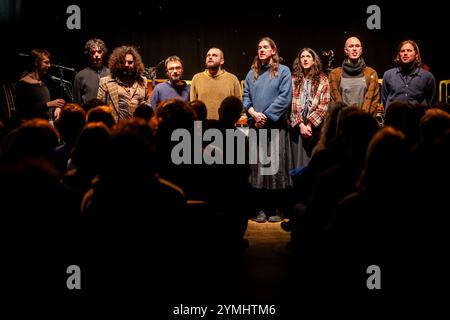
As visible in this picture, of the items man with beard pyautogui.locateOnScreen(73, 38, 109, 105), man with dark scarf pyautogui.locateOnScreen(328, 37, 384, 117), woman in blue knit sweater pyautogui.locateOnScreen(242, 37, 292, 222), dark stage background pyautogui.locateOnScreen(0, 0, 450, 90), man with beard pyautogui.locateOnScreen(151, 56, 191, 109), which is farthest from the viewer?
dark stage background pyautogui.locateOnScreen(0, 0, 450, 90)

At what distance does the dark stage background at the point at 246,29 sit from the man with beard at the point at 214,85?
3737 millimetres

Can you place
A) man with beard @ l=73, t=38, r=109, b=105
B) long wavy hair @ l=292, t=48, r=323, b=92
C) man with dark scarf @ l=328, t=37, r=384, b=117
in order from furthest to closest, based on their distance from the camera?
man with beard @ l=73, t=38, r=109, b=105 < man with dark scarf @ l=328, t=37, r=384, b=117 < long wavy hair @ l=292, t=48, r=323, b=92

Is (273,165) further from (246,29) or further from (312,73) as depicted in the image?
(246,29)

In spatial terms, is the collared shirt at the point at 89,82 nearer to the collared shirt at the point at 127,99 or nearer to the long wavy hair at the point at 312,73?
the collared shirt at the point at 127,99

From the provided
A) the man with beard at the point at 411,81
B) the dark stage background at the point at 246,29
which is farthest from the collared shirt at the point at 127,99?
the dark stage background at the point at 246,29

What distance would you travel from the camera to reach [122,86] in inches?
220

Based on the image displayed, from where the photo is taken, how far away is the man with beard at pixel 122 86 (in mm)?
5562

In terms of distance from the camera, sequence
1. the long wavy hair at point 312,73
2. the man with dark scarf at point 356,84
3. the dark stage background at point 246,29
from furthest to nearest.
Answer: the dark stage background at point 246,29, the man with dark scarf at point 356,84, the long wavy hair at point 312,73

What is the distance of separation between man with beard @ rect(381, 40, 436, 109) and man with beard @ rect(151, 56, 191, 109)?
221 cm

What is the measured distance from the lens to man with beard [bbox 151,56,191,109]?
5.71 meters

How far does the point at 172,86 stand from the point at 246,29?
4.03 meters

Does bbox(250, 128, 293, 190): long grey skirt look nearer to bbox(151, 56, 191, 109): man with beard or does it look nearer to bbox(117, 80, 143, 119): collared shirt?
bbox(151, 56, 191, 109): man with beard

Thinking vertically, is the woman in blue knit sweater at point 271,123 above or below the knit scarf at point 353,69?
below

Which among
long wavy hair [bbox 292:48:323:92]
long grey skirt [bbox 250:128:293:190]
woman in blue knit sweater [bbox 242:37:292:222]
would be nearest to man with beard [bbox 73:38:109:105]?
woman in blue knit sweater [bbox 242:37:292:222]
